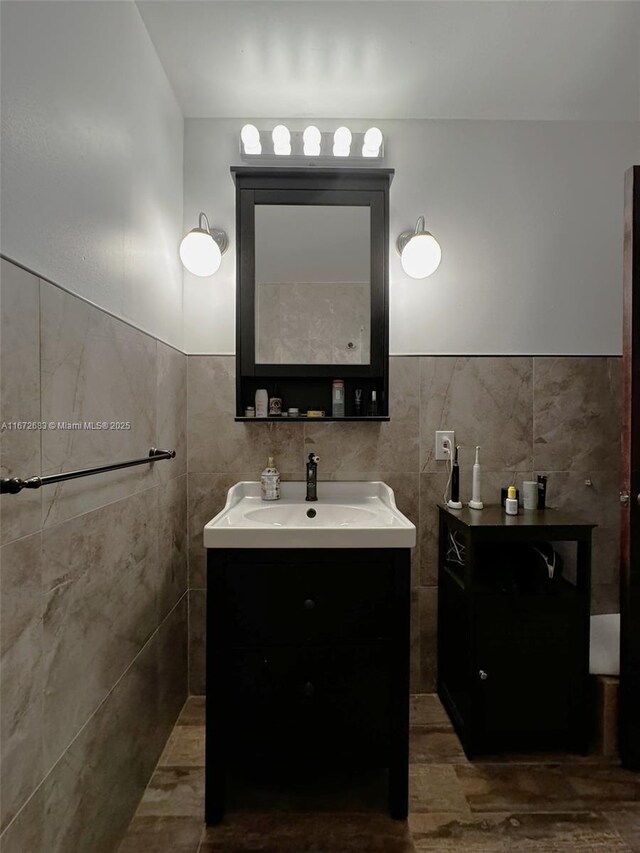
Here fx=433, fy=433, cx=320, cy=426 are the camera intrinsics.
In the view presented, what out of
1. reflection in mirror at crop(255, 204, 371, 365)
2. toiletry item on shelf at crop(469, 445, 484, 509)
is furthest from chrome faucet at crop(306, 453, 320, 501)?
toiletry item on shelf at crop(469, 445, 484, 509)

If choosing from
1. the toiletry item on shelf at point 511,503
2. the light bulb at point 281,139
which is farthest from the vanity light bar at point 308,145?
the toiletry item on shelf at point 511,503

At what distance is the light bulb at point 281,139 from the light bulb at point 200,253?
44 centimetres

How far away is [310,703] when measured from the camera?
1243 millimetres

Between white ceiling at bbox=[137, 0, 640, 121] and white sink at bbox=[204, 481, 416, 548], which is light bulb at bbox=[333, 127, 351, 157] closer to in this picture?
white ceiling at bbox=[137, 0, 640, 121]

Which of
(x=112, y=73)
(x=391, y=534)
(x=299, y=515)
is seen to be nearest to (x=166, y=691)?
(x=299, y=515)

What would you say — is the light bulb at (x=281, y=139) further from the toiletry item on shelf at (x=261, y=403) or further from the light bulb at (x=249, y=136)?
the toiletry item on shelf at (x=261, y=403)

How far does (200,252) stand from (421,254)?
847 mm

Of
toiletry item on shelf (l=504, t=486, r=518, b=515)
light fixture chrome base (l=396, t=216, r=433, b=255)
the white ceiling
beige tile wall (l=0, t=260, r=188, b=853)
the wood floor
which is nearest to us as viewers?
beige tile wall (l=0, t=260, r=188, b=853)

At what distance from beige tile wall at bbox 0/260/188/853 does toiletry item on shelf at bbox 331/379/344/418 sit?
637 millimetres

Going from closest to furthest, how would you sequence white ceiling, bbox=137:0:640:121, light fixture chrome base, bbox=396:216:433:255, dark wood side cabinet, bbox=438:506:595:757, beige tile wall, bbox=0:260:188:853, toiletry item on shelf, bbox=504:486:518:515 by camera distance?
beige tile wall, bbox=0:260:188:853 → white ceiling, bbox=137:0:640:121 → dark wood side cabinet, bbox=438:506:595:757 → toiletry item on shelf, bbox=504:486:518:515 → light fixture chrome base, bbox=396:216:433:255

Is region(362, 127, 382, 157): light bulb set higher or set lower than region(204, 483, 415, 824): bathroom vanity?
higher

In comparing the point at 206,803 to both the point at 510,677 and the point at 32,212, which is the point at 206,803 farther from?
the point at 32,212

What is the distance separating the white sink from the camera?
1.22 meters

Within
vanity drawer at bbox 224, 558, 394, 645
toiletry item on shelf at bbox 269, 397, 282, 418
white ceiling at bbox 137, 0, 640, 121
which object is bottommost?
vanity drawer at bbox 224, 558, 394, 645
